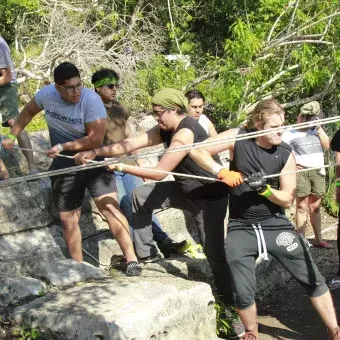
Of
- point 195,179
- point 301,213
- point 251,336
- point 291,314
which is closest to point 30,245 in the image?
point 195,179

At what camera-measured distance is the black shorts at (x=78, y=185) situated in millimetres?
5281

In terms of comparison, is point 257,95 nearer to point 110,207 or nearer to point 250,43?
point 250,43

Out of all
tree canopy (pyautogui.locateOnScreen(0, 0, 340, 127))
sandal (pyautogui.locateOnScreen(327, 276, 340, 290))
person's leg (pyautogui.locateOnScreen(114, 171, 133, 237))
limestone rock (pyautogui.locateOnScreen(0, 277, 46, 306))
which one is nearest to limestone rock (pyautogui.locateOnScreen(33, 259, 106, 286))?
limestone rock (pyautogui.locateOnScreen(0, 277, 46, 306))

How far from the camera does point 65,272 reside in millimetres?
5016

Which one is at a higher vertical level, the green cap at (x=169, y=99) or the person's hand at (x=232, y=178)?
the green cap at (x=169, y=99)

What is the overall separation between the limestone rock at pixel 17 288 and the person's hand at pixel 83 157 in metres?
0.95

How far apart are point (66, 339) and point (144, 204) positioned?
1579mm

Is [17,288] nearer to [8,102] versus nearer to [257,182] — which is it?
[257,182]

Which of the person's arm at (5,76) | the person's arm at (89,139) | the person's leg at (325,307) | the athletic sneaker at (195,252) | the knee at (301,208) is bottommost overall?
the person's leg at (325,307)

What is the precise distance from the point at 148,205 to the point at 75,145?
2.60 ft

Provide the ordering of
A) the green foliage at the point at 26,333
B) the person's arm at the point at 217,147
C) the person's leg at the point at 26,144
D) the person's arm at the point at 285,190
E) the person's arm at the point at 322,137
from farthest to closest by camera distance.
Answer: the person's arm at the point at 322,137 → the person's leg at the point at 26,144 → the person's arm at the point at 217,147 → the person's arm at the point at 285,190 → the green foliage at the point at 26,333

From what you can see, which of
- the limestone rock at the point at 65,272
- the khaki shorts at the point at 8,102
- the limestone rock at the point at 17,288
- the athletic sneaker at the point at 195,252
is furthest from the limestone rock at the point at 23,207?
the athletic sneaker at the point at 195,252

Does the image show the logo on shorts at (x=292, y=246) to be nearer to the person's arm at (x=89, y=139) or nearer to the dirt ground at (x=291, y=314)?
the dirt ground at (x=291, y=314)

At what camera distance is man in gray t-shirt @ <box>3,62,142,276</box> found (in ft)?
16.9
